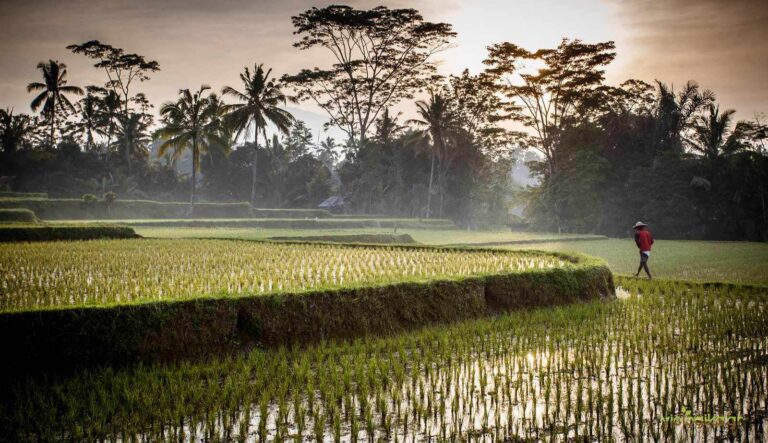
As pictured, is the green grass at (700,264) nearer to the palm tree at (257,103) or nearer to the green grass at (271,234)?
the green grass at (271,234)

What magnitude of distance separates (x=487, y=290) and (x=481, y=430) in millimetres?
4571

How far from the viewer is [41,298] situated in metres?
6.15

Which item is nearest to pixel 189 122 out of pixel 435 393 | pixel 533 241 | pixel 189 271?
pixel 533 241

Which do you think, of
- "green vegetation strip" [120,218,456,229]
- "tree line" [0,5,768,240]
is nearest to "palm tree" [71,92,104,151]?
"tree line" [0,5,768,240]

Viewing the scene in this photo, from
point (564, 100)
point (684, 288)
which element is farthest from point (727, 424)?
point (564, 100)

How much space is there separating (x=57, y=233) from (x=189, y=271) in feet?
32.9

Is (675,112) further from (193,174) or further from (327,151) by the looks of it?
(327,151)

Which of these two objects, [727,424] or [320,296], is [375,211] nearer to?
[320,296]

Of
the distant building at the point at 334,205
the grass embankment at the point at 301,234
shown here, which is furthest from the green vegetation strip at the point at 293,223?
the distant building at the point at 334,205

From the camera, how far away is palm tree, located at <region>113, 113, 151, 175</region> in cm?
4078

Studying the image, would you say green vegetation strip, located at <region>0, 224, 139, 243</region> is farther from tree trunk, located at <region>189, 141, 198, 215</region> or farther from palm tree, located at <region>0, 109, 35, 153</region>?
palm tree, located at <region>0, 109, 35, 153</region>

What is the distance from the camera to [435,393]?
4.80 meters

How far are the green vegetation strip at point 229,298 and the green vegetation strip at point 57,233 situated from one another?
4.98 m

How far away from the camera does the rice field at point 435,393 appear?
3.93 meters
